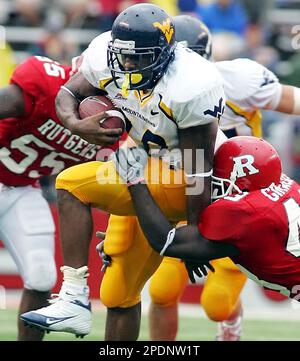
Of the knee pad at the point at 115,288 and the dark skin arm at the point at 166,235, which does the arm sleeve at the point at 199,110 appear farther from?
the knee pad at the point at 115,288

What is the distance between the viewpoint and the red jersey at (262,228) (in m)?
5.00

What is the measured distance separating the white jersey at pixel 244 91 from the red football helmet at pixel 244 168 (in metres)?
0.90

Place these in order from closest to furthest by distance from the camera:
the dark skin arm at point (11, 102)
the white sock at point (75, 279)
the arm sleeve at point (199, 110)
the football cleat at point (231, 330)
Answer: the arm sleeve at point (199, 110) → the white sock at point (75, 279) → the dark skin arm at point (11, 102) → the football cleat at point (231, 330)

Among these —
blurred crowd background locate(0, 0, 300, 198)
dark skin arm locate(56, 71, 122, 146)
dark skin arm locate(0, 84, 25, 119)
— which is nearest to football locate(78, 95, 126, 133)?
dark skin arm locate(56, 71, 122, 146)

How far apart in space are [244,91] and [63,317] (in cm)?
172

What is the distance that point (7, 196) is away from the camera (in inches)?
243

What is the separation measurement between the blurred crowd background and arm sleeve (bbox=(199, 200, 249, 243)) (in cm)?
478

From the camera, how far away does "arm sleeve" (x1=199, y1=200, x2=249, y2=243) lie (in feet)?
16.4

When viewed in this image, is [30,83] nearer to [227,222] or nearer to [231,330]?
[227,222]

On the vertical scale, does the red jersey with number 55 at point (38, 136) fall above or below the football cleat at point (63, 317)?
above

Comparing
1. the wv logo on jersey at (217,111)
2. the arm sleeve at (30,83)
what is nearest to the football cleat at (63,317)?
the wv logo on jersey at (217,111)

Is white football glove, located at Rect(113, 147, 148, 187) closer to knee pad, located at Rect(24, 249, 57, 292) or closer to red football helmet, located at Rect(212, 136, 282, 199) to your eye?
red football helmet, located at Rect(212, 136, 282, 199)
